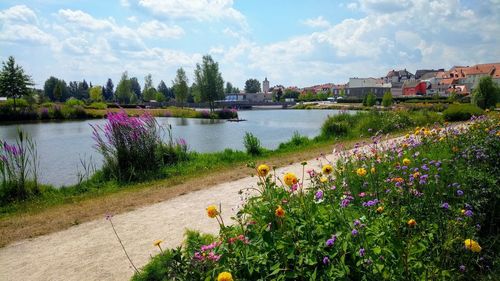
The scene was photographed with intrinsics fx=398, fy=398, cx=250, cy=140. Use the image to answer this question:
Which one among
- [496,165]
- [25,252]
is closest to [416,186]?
[496,165]

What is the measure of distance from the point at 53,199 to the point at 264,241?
725cm

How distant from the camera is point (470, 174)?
4.29m

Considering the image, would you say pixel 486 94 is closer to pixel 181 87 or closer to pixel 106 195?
pixel 106 195

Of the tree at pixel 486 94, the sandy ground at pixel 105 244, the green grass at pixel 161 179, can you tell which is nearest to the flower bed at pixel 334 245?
the sandy ground at pixel 105 244

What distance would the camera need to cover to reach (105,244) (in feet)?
16.7

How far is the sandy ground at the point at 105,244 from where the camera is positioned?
430 cm

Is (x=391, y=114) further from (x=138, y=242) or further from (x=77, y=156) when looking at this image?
(x=138, y=242)

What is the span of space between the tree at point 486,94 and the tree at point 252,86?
156 m

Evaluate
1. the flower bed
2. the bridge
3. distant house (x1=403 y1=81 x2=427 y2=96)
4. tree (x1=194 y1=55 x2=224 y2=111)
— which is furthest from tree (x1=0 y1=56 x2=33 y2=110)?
distant house (x1=403 y1=81 x2=427 y2=96)

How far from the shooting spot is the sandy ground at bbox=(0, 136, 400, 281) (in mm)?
4297

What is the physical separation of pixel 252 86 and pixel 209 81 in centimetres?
13101

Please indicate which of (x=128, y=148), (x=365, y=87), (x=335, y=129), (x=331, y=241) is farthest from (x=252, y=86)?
(x=331, y=241)

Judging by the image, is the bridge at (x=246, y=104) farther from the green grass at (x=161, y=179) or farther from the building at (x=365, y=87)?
the green grass at (x=161, y=179)

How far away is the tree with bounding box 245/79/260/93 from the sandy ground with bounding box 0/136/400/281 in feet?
623
